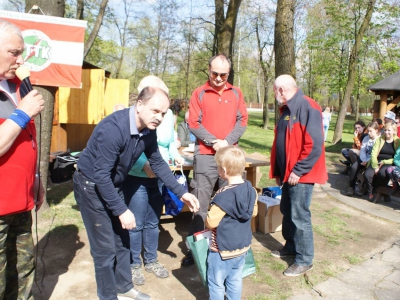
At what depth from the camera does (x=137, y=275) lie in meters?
3.40

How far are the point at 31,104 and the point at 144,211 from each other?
1.52 meters

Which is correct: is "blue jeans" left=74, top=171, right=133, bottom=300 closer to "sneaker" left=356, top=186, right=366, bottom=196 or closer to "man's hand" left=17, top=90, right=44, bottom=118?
"man's hand" left=17, top=90, right=44, bottom=118

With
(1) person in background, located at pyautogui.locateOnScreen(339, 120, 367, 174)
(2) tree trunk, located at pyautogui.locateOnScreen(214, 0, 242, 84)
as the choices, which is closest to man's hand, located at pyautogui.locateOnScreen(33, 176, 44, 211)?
(1) person in background, located at pyautogui.locateOnScreen(339, 120, 367, 174)

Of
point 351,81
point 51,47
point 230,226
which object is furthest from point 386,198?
point 351,81

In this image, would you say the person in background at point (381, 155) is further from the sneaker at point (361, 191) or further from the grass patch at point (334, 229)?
the grass patch at point (334, 229)

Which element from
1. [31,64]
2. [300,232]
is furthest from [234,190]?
[31,64]

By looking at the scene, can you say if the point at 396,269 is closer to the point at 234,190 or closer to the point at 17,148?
the point at 234,190

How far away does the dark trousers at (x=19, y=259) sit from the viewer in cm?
245

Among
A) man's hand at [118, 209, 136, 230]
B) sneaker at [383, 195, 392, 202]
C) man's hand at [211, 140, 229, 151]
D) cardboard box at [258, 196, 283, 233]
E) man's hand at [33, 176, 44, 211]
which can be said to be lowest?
sneaker at [383, 195, 392, 202]

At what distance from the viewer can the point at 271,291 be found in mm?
3285

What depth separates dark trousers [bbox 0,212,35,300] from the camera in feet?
8.03

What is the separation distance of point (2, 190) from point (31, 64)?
2.89 m

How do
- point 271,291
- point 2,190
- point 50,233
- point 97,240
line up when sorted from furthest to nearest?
1. point 50,233
2. point 271,291
3. point 97,240
4. point 2,190

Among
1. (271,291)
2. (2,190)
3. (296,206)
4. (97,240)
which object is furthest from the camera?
(296,206)
